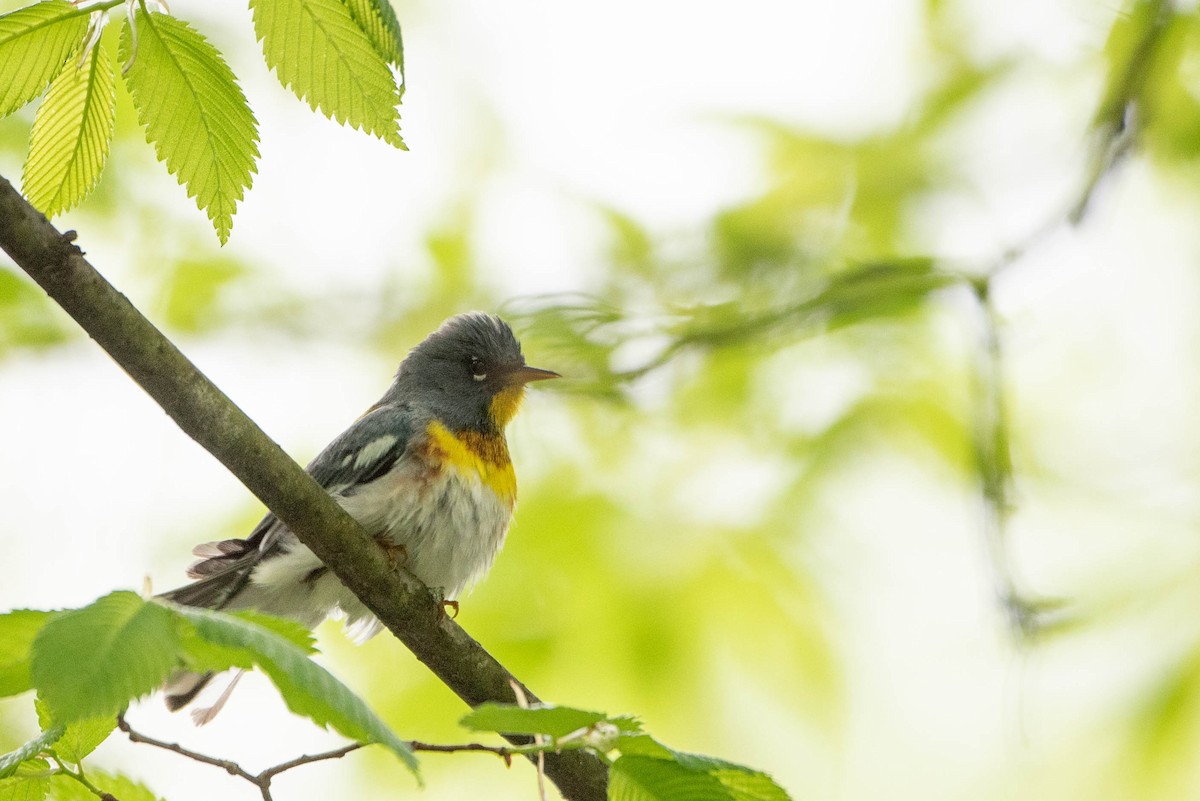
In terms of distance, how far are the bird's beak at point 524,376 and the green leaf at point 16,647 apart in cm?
314

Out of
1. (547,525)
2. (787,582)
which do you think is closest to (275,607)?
(547,525)

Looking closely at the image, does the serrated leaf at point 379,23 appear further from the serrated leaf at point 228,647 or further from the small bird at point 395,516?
the small bird at point 395,516

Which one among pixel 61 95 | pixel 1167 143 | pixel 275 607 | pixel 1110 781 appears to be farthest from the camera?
pixel 1167 143

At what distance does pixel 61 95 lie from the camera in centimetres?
199

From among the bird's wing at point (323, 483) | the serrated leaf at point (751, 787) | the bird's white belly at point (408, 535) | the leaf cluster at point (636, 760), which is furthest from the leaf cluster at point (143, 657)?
the bird's white belly at point (408, 535)

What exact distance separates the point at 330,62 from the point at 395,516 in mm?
2369

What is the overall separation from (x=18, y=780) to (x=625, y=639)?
3.13 metres

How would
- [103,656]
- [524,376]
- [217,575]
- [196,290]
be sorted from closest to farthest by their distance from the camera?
[103,656] < [217,575] < [524,376] < [196,290]

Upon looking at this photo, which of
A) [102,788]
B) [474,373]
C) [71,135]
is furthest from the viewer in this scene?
[474,373]

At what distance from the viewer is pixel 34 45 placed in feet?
6.05

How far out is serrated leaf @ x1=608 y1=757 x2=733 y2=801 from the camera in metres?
1.80

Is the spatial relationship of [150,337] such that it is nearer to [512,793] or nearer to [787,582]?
[787,582]

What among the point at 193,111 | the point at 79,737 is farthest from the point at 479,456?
the point at 193,111

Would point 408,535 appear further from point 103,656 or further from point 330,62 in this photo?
point 103,656
